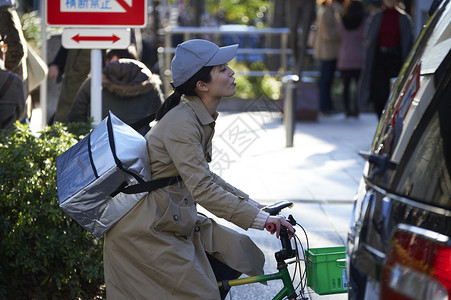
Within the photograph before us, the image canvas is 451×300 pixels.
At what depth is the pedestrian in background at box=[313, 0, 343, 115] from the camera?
1490 cm

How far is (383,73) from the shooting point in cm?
1095

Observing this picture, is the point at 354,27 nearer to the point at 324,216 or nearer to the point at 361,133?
the point at 361,133

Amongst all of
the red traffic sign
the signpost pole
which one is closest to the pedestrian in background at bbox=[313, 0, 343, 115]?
the red traffic sign

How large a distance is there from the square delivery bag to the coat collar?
0.28 metres

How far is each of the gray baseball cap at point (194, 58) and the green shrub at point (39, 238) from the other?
138 cm

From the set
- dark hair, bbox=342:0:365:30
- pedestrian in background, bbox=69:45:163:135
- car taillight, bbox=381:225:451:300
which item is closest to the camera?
car taillight, bbox=381:225:451:300

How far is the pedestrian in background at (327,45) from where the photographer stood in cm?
1490

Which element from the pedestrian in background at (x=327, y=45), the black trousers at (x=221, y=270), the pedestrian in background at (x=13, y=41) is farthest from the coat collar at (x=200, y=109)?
the pedestrian in background at (x=327, y=45)

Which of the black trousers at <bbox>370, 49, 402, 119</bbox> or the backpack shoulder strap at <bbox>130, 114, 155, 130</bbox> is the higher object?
the backpack shoulder strap at <bbox>130, 114, 155, 130</bbox>

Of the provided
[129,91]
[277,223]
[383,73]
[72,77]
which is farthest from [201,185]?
[383,73]

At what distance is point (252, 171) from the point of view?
30.6ft

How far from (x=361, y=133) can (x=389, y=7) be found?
251 centimetres

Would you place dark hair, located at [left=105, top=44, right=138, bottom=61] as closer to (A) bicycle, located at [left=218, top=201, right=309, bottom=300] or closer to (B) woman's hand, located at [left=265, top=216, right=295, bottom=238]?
(A) bicycle, located at [left=218, top=201, right=309, bottom=300]

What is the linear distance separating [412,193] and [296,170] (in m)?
6.98
